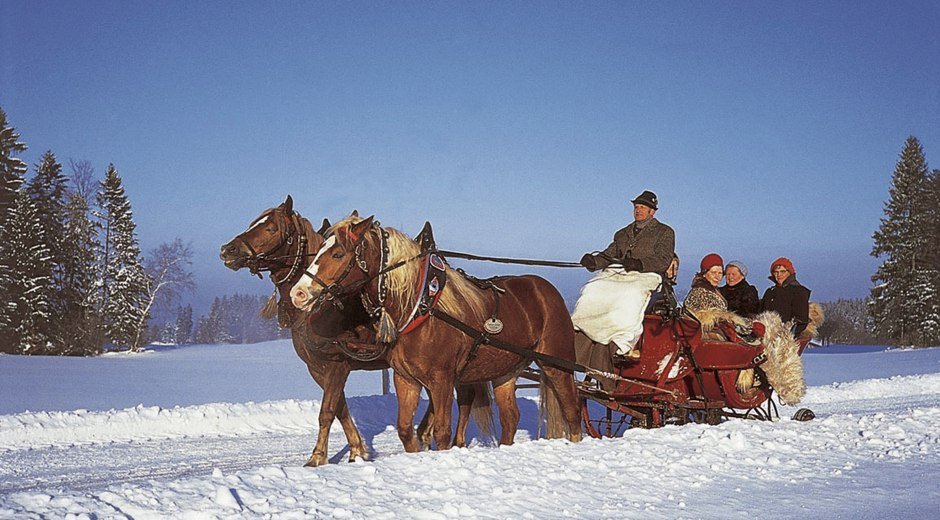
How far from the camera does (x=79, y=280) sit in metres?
33.1

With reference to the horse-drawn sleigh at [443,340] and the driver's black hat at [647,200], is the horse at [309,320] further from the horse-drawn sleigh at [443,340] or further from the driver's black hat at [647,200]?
the driver's black hat at [647,200]

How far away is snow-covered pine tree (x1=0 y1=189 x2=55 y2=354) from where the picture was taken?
29000 mm

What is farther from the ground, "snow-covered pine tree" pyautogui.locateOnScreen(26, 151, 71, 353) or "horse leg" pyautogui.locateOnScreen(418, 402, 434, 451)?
"snow-covered pine tree" pyautogui.locateOnScreen(26, 151, 71, 353)

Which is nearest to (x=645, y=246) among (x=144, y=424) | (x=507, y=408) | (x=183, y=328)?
(x=507, y=408)

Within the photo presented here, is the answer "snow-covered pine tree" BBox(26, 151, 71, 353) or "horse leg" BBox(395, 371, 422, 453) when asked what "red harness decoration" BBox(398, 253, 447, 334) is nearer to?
"horse leg" BBox(395, 371, 422, 453)

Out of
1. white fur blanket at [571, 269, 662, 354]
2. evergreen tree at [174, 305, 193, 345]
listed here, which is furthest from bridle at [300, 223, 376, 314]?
evergreen tree at [174, 305, 193, 345]

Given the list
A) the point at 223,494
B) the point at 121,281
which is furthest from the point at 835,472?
the point at 121,281

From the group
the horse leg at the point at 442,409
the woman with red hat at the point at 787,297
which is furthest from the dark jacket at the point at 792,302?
the horse leg at the point at 442,409

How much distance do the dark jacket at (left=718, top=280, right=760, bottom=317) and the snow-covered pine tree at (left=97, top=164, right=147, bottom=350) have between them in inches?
1140

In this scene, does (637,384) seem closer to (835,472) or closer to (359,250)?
(835,472)

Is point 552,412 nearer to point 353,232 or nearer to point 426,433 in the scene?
point 426,433

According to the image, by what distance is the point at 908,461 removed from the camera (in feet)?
22.6

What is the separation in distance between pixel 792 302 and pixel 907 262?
31.0 meters

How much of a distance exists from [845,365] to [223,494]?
28.3 meters
